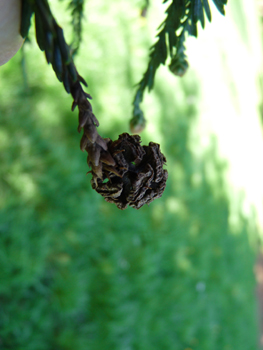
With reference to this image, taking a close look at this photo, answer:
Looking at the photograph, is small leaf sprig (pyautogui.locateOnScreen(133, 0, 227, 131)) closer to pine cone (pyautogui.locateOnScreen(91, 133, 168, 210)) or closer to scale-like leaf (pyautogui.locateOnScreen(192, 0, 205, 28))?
scale-like leaf (pyautogui.locateOnScreen(192, 0, 205, 28))

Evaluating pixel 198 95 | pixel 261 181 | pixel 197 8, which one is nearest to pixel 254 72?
pixel 261 181

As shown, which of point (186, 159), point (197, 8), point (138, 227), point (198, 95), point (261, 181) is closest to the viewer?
point (197, 8)

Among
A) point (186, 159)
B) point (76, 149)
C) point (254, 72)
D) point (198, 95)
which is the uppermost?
point (254, 72)

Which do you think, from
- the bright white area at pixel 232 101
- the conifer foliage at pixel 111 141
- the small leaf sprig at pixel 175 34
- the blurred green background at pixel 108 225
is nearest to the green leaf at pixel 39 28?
the conifer foliage at pixel 111 141

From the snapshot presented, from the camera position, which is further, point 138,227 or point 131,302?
point 138,227

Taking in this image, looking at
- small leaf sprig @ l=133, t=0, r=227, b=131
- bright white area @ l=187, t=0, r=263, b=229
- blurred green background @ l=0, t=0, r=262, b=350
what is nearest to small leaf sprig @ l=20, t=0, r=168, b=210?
small leaf sprig @ l=133, t=0, r=227, b=131

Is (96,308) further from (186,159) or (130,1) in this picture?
(130,1)

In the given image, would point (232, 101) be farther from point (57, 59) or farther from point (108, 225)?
point (57, 59)

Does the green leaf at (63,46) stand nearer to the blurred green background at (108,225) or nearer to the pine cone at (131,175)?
the pine cone at (131,175)
